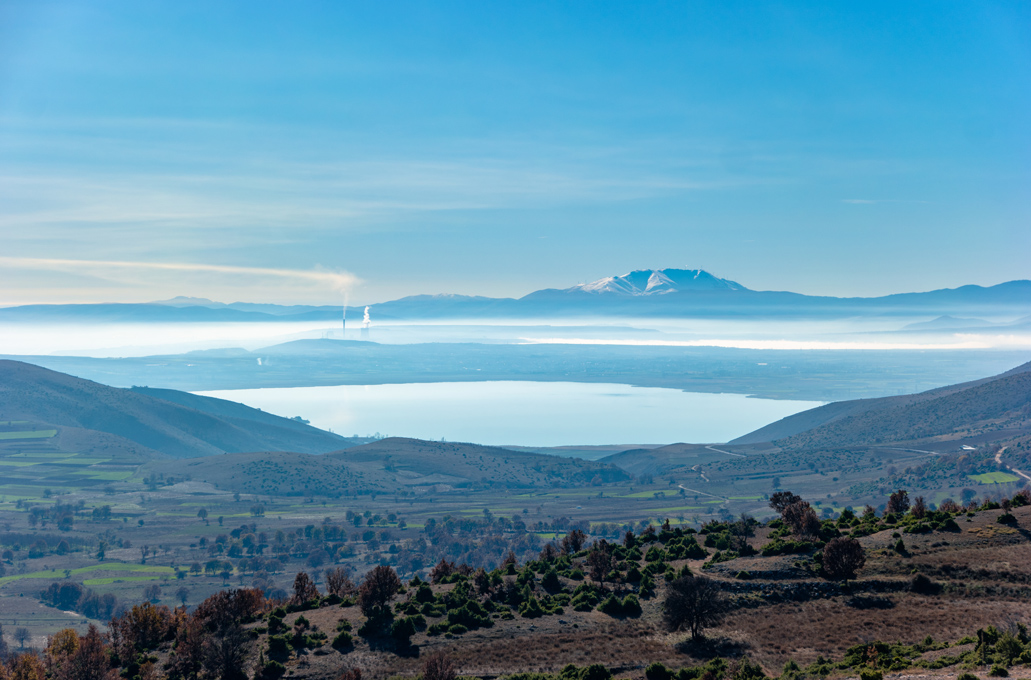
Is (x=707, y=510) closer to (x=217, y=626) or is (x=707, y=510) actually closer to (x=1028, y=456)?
(x=1028, y=456)

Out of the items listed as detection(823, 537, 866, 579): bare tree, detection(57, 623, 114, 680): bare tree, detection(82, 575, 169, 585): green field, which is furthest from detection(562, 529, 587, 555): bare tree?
detection(82, 575, 169, 585): green field

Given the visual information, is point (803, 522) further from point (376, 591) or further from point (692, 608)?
point (376, 591)

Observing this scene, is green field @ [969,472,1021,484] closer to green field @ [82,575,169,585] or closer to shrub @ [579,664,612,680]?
shrub @ [579,664,612,680]

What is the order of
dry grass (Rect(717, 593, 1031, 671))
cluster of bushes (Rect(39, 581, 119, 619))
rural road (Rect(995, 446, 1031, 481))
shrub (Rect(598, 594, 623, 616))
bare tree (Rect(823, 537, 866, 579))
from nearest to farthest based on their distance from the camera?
dry grass (Rect(717, 593, 1031, 671)) → bare tree (Rect(823, 537, 866, 579)) → shrub (Rect(598, 594, 623, 616)) → cluster of bushes (Rect(39, 581, 119, 619)) → rural road (Rect(995, 446, 1031, 481))

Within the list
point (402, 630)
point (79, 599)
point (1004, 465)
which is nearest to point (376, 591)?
point (402, 630)

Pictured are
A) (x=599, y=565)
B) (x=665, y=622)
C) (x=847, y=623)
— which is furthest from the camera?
(x=599, y=565)

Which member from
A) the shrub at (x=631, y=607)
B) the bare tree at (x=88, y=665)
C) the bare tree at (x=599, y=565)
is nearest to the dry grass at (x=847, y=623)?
the shrub at (x=631, y=607)
